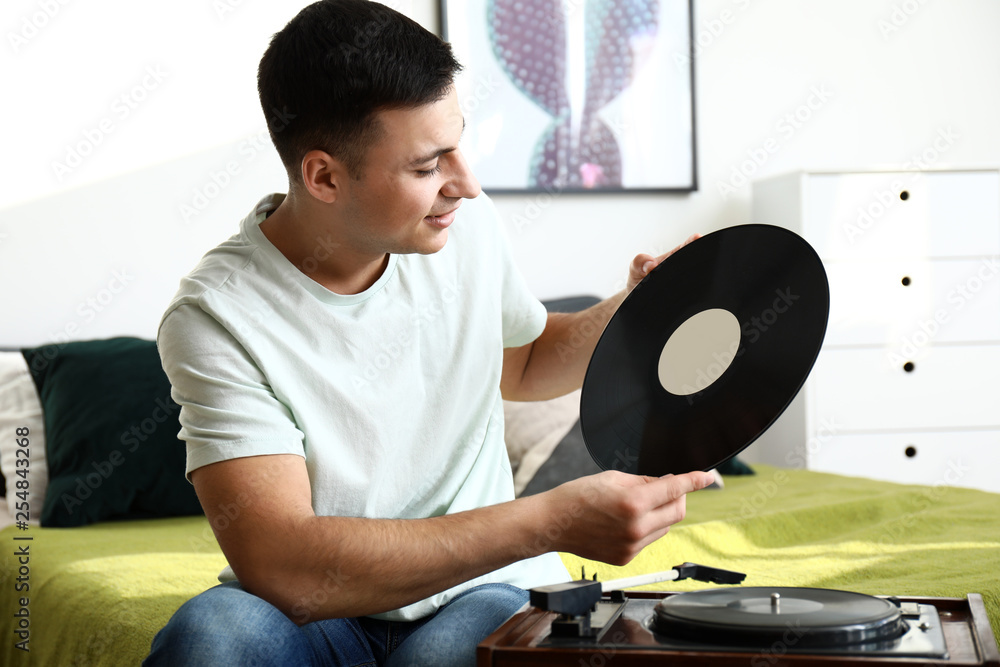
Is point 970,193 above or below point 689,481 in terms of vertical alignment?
above

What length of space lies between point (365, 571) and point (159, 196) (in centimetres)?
190

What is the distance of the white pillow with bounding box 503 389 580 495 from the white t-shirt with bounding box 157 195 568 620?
3.10 feet

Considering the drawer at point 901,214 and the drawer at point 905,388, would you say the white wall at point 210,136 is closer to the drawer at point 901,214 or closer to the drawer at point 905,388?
the drawer at point 901,214

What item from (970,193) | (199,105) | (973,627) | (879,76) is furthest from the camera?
(879,76)

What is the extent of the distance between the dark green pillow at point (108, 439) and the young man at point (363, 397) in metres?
1.14

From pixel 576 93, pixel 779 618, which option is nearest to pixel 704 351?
pixel 779 618

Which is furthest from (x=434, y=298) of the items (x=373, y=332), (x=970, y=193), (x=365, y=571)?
(x=970, y=193)

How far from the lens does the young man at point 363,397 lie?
97cm

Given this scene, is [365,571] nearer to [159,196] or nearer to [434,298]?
[434,298]

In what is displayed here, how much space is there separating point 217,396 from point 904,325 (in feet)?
7.63

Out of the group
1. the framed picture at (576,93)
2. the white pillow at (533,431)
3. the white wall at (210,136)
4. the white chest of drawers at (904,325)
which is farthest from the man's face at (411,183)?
the white chest of drawers at (904,325)

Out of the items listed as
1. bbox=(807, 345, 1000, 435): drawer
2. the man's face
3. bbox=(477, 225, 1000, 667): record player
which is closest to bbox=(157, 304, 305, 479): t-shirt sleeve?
the man's face

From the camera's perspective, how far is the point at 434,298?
126 cm

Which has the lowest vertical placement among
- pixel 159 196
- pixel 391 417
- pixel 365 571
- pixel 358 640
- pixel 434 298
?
pixel 358 640
